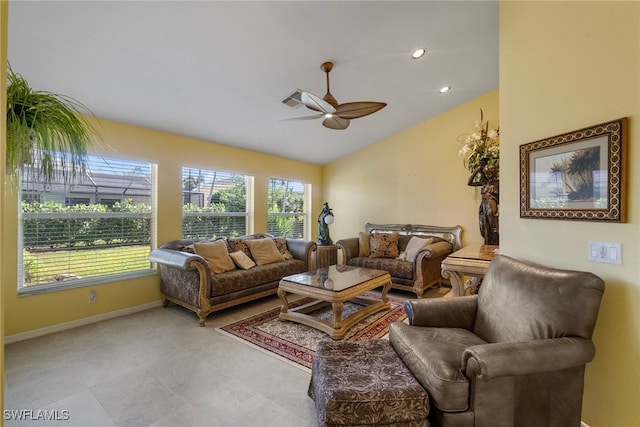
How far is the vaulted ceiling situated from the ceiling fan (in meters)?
0.45

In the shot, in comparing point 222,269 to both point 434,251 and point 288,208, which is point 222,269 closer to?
point 288,208

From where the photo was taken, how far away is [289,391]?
2.01 metres

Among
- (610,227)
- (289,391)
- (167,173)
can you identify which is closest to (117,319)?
(167,173)

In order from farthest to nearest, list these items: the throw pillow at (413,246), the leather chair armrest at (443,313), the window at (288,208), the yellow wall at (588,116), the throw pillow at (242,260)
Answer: the window at (288,208), the throw pillow at (413,246), the throw pillow at (242,260), the leather chair armrest at (443,313), the yellow wall at (588,116)

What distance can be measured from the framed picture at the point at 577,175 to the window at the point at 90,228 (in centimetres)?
365

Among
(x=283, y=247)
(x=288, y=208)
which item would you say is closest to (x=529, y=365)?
(x=283, y=247)

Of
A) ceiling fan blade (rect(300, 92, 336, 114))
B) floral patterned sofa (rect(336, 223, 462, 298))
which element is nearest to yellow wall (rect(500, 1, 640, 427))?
ceiling fan blade (rect(300, 92, 336, 114))

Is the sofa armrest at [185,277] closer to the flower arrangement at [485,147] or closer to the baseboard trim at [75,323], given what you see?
the baseboard trim at [75,323]

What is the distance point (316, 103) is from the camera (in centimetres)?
242

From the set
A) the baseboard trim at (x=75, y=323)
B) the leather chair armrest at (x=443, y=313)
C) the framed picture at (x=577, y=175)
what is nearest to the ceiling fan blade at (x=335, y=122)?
the framed picture at (x=577, y=175)

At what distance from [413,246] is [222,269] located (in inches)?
114

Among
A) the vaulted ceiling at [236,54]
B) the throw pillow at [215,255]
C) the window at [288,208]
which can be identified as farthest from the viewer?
the window at [288,208]

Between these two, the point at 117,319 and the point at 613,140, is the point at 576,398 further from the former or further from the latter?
the point at 117,319

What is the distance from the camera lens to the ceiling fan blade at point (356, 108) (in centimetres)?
263
